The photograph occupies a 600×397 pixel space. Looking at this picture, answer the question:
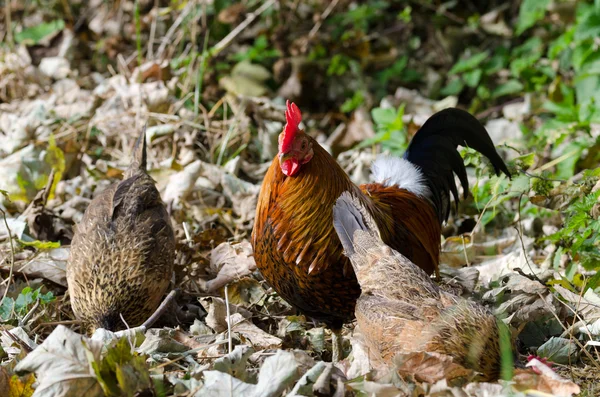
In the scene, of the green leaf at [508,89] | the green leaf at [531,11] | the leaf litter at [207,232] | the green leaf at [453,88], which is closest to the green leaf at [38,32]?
the leaf litter at [207,232]

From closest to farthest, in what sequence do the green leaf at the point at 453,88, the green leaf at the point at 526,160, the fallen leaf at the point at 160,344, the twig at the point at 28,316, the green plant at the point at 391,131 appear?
the fallen leaf at the point at 160,344, the twig at the point at 28,316, the green leaf at the point at 526,160, the green plant at the point at 391,131, the green leaf at the point at 453,88

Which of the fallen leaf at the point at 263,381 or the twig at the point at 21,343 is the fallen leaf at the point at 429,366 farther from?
the twig at the point at 21,343

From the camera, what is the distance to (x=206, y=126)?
21.5 feet

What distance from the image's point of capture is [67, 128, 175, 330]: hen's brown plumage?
13.8ft

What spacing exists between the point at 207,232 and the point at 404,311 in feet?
7.09

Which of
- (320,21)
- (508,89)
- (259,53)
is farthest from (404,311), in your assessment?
(320,21)

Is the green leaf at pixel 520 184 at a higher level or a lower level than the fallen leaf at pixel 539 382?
higher

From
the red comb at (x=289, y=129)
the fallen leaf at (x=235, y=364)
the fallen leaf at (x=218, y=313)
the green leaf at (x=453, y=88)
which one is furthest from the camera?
the green leaf at (x=453, y=88)

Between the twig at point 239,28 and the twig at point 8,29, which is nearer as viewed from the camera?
the twig at point 239,28

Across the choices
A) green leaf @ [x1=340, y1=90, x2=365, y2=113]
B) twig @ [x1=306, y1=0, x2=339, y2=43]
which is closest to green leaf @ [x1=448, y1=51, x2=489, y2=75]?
green leaf @ [x1=340, y1=90, x2=365, y2=113]

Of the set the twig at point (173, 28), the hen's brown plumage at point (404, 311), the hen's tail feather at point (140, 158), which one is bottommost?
the hen's brown plumage at point (404, 311)

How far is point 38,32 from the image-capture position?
27.9 ft

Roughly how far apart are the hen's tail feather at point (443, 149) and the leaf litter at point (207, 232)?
0.32 meters

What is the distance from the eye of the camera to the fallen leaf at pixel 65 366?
2.90m
